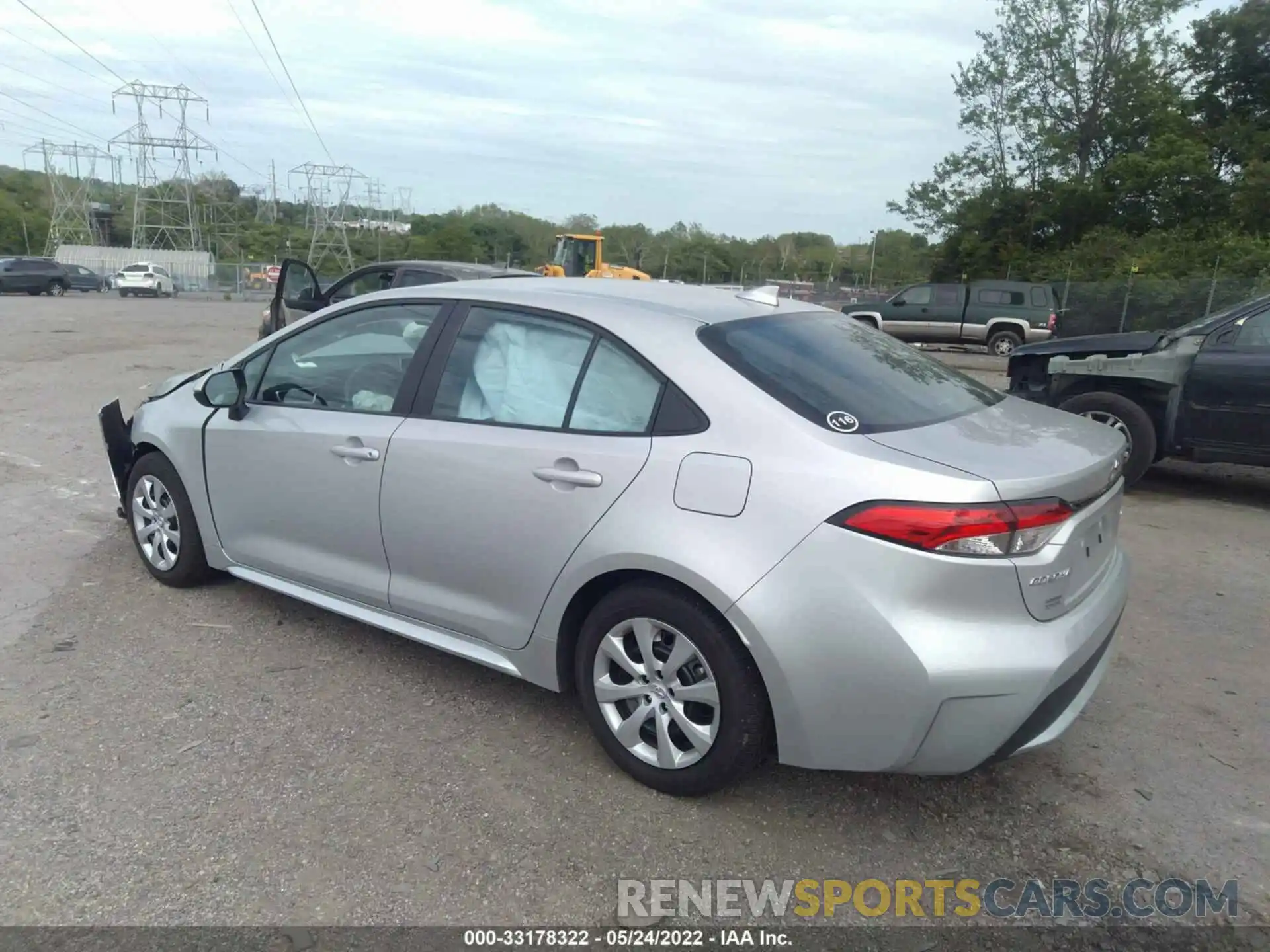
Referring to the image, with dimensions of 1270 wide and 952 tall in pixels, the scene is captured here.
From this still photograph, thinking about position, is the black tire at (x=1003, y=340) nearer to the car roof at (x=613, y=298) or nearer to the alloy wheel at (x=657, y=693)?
the car roof at (x=613, y=298)

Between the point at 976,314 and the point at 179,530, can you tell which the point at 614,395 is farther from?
the point at 976,314

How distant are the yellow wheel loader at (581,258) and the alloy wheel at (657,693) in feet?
76.5

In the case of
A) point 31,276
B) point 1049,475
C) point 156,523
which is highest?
point 1049,475

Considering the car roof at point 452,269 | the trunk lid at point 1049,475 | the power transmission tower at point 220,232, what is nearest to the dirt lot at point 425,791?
the trunk lid at point 1049,475

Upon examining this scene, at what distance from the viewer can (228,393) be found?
431cm

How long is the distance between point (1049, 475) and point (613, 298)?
163 cm

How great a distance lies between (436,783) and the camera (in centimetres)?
320

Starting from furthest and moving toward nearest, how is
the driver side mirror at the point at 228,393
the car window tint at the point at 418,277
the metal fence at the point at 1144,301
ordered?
the metal fence at the point at 1144,301 → the car window tint at the point at 418,277 → the driver side mirror at the point at 228,393

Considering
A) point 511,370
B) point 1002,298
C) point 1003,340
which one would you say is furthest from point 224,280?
point 511,370

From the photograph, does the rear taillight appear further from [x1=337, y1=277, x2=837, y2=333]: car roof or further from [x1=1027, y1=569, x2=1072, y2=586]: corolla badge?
[x1=337, y1=277, x2=837, y2=333]: car roof

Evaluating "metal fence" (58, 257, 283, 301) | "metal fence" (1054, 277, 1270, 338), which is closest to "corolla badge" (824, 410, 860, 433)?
"metal fence" (1054, 277, 1270, 338)

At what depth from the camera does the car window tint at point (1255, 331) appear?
23.1ft

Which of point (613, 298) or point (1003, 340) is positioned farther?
point (1003, 340)

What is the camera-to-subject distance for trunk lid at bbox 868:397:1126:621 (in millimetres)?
2734
